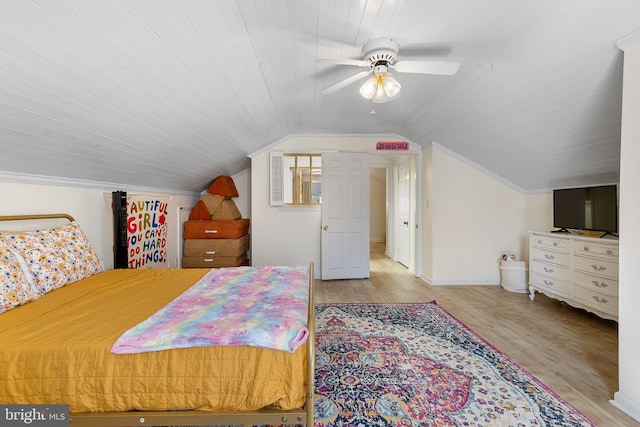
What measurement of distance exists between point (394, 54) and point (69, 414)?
261 centimetres

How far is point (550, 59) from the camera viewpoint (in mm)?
1991

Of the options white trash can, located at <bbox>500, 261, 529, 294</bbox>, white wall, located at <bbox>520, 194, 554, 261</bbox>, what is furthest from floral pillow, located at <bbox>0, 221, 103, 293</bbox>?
white wall, located at <bbox>520, 194, 554, 261</bbox>

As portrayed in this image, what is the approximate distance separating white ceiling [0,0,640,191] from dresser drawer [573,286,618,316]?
1205 millimetres

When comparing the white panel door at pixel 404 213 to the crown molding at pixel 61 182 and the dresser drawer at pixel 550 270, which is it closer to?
the dresser drawer at pixel 550 270

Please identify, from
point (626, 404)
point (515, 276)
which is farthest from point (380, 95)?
point (515, 276)

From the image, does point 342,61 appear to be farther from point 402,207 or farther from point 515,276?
point 402,207

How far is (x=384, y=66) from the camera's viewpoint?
1.98 metres

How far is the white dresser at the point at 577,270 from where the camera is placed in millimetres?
2611

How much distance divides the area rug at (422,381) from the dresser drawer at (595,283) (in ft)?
4.31

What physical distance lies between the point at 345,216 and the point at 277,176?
1.25 meters

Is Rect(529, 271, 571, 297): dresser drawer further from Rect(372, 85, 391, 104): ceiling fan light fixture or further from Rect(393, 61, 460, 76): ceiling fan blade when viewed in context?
Rect(372, 85, 391, 104): ceiling fan light fixture

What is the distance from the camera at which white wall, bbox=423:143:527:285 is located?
164 inches

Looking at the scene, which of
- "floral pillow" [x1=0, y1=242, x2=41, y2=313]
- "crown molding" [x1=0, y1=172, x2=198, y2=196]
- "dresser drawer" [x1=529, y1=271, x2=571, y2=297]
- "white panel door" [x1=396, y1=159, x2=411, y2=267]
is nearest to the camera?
"floral pillow" [x1=0, y1=242, x2=41, y2=313]

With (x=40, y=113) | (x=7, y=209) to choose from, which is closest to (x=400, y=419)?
(x=40, y=113)
